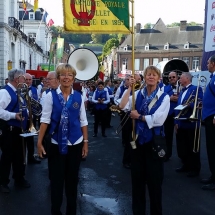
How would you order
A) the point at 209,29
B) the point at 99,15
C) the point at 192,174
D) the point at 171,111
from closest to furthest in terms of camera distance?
the point at 99,15 → the point at 192,174 → the point at 171,111 → the point at 209,29

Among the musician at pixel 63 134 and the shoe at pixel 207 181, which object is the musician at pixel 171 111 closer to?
the shoe at pixel 207 181

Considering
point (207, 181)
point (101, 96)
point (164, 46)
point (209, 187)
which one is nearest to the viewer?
point (209, 187)

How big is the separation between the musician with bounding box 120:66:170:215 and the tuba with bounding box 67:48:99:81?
7731mm

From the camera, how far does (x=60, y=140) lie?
13.6ft

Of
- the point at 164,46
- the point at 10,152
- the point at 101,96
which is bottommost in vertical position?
the point at 10,152

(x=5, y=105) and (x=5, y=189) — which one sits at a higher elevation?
(x=5, y=105)

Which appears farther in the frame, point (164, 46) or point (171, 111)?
point (164, 46)

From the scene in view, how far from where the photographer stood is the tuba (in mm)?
11977

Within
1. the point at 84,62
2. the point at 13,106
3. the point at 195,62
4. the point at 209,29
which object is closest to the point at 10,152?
the point at 13,106

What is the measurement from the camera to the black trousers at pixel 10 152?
5602 millimetres

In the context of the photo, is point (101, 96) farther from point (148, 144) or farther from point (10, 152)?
point (148, 144)

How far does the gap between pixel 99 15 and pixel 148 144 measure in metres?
1.84

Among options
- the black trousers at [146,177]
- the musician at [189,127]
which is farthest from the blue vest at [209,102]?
the black trousers at [146,177]

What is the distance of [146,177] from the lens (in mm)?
4230
